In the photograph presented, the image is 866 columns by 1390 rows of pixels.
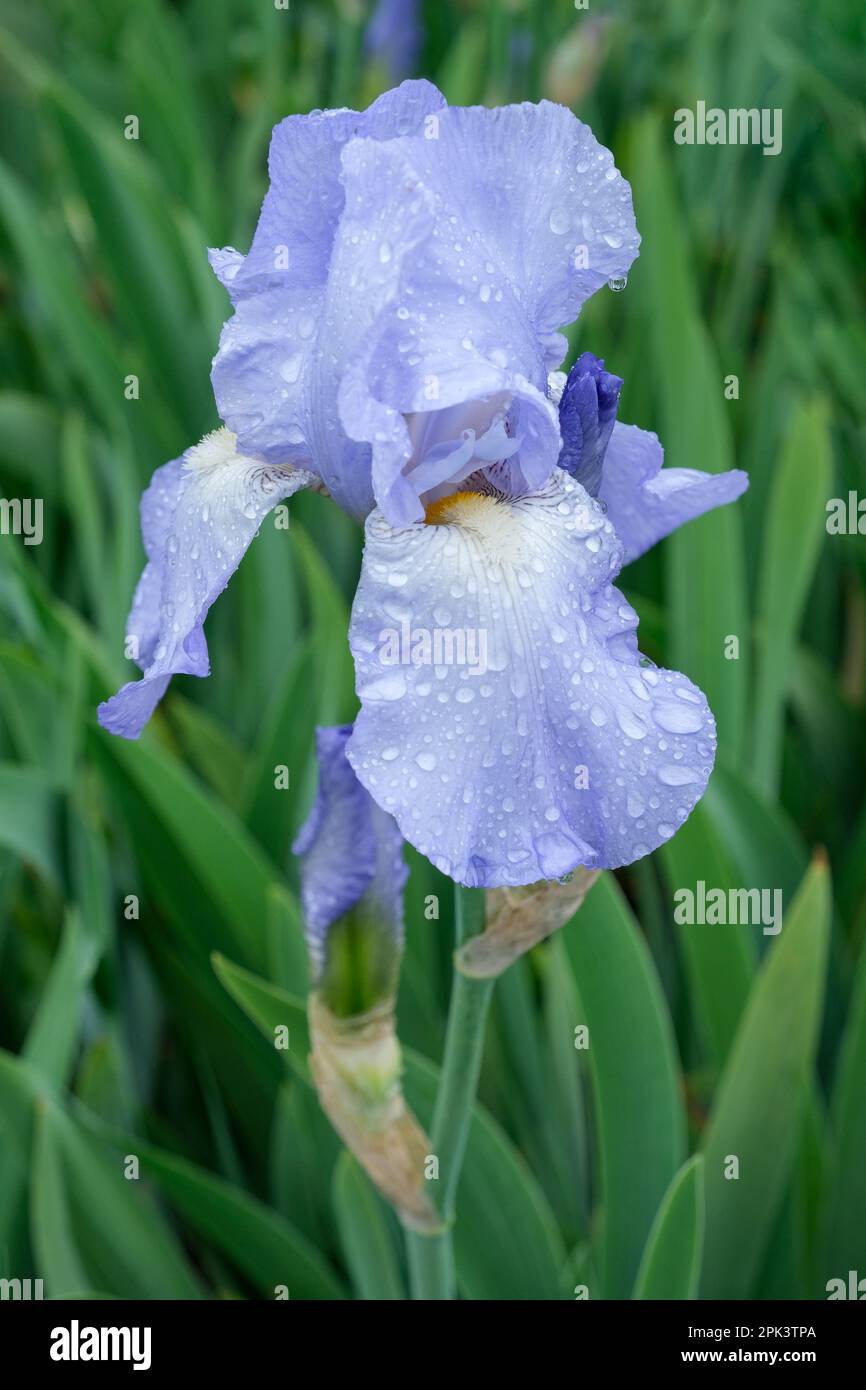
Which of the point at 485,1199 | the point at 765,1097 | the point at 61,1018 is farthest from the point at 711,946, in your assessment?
the point at 61,1018

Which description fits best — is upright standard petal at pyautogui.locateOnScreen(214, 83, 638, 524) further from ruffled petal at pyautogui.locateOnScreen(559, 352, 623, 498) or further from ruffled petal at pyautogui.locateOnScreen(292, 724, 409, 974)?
ruffled petal at pyautogui.locateOnScreen(292, 724, 409, 974)

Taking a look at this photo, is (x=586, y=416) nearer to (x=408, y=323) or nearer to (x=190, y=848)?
(x=408, y=323)

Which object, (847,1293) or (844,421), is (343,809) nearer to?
(847,1293)

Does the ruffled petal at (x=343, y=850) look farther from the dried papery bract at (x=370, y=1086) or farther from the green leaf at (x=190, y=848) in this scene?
the green leaf at (x=190, y=848)

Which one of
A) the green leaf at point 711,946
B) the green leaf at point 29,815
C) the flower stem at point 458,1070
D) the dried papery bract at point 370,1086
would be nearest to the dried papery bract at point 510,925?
the flower stem at point 458,1070
